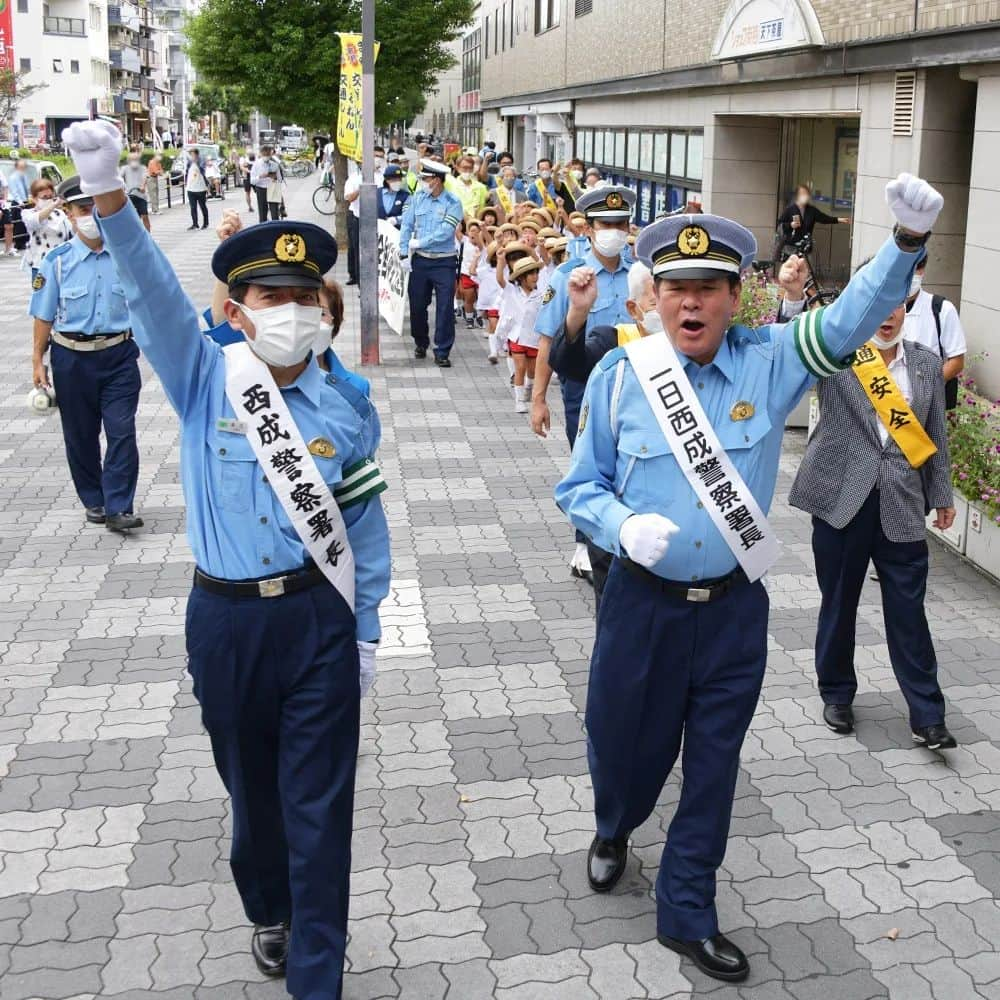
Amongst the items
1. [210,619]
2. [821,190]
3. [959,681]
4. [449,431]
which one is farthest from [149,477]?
[821,190]

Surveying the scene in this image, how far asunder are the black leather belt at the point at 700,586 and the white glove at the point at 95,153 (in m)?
1.78

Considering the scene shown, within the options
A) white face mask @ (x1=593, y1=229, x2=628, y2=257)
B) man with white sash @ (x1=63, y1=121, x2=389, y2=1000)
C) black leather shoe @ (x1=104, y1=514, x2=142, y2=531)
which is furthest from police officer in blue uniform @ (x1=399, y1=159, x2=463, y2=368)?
man with white sash @ (x1=63, y1=121, x2=389, y2=1000)

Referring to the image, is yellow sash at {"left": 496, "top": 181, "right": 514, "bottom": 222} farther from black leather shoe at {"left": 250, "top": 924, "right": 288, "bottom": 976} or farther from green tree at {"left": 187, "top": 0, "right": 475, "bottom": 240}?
black leather shoe at {"left": 250, "top": 924, "right": 288, "bottom": 976}

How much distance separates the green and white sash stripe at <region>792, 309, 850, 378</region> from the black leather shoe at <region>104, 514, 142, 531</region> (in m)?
5.65

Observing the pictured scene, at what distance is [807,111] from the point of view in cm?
1365

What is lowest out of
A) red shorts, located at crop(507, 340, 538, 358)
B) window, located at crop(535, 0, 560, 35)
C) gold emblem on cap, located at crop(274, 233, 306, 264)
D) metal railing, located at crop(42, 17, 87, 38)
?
red shorts, located at crop(507, 340, 538, 358)

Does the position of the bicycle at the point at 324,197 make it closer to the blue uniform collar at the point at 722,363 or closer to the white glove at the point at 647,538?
the blue uniform collar at the point at 722,363

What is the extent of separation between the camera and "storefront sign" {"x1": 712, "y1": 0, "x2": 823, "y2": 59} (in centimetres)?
1287

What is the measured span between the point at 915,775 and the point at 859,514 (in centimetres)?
103

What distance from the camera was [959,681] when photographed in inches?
241

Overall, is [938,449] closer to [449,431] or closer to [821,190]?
[449,431]

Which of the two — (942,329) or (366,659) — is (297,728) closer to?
(366,659)

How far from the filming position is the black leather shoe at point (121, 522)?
8.45m

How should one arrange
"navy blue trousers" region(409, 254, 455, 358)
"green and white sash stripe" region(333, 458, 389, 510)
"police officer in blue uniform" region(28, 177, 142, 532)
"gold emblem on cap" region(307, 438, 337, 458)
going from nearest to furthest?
"gold emblem on cap" region(307, 438, 337, 458), "green and white sash stripe" region(333, 458, 389, 510), "police officer in blue uniform" region(28, 177, 142, 532), "navy blue trousers" region(409, 254, 455, 358)
